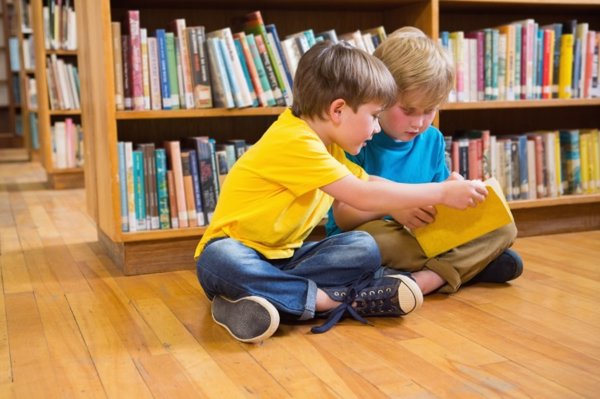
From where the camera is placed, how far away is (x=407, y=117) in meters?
1.66

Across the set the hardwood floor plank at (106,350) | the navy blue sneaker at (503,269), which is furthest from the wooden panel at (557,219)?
the hardwood floor plank at (106,350)

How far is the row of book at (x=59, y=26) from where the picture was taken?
4039 mm

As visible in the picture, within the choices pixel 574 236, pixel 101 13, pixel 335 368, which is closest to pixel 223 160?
pixel 101 13

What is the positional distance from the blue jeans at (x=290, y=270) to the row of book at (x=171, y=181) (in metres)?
0.47

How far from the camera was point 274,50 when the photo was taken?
2074mm

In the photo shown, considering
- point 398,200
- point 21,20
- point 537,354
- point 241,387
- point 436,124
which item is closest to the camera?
point 241,387

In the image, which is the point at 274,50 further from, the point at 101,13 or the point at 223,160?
the point at 101,13

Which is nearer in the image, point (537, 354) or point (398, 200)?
point (537, 354)

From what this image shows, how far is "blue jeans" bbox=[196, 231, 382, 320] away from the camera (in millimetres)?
1417

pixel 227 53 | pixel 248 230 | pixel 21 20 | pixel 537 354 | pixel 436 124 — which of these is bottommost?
pixel 537 354

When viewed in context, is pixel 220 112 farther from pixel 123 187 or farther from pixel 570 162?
pixel 570 162

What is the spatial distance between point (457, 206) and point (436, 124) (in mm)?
705

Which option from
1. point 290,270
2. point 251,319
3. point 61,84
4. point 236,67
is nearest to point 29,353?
point 251,319

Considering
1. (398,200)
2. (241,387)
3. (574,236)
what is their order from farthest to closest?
1. (574,236)
2. (398,200)
3. (241,387)
